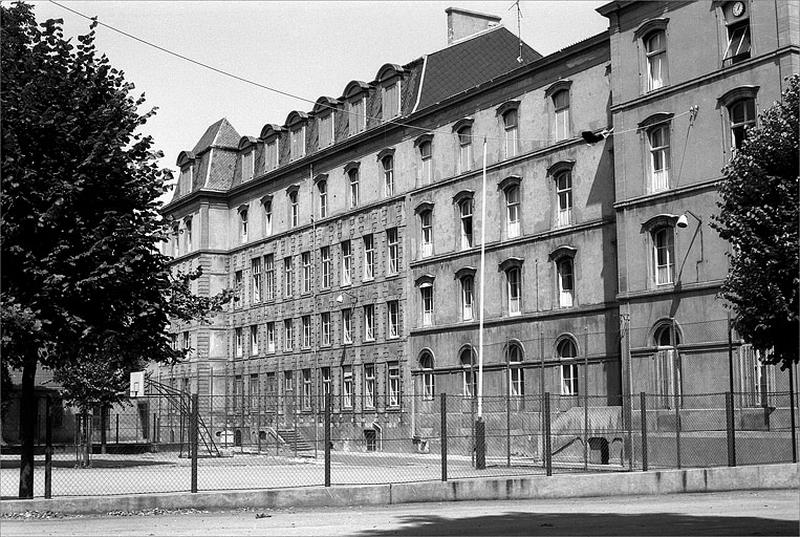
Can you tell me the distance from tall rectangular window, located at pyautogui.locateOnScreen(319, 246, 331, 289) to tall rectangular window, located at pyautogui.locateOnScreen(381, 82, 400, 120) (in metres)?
8.64

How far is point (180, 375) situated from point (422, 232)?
2707 cm

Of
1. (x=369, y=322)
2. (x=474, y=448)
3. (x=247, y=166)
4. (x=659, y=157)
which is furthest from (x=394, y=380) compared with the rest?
(x=474, y=448)

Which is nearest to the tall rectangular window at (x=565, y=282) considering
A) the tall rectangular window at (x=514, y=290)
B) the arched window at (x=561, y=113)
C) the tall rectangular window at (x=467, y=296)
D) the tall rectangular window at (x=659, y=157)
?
the tall rectangular window at (x=514, y=290)

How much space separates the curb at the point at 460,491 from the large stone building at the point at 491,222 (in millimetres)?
4792

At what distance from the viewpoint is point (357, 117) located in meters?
59.0

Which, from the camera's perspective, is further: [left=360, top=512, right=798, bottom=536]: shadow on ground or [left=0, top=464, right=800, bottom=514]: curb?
[left=0, top=464, right=800, bottom=514]: curb

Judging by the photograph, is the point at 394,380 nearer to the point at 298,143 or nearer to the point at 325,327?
the point at 325,327

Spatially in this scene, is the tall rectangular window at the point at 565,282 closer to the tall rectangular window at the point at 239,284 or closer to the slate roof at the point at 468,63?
the slate roof at the point at 468,63

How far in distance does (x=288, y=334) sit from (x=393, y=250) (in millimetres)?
11944

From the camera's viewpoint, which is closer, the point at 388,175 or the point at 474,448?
the point at 474,448

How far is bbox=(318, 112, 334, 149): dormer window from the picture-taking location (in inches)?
2422

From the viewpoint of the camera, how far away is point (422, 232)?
53.1m

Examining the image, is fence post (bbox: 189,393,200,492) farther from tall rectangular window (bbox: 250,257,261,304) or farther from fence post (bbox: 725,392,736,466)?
tall rectangular window (bbox: 250,257,261,304)

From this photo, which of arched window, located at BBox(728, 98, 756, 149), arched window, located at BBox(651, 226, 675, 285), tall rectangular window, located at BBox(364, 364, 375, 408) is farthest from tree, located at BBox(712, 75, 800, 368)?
tall rectangular window, located at BBox(364, 364, 375, 408)
